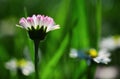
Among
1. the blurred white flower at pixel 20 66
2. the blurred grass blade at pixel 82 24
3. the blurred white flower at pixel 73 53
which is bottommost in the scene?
the blurred white flower at pixel 20 66

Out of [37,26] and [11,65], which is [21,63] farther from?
[37,26]

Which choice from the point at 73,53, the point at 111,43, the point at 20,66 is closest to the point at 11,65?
the point at 20,66

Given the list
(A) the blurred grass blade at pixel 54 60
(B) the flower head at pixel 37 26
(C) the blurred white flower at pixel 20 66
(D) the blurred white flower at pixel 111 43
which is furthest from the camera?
(D) the blurred white flower at pixel 111 43

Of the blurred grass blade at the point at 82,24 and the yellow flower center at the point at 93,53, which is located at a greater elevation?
the blurred grass blade at the point at 82,24

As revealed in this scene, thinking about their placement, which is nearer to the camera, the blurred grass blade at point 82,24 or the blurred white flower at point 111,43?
the blurred grass blade at point 82,24

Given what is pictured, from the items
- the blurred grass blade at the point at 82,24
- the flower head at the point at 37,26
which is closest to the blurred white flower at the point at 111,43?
the blurred grass blade at the point at 82,24

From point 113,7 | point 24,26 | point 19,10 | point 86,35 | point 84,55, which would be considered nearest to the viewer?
point 24,26

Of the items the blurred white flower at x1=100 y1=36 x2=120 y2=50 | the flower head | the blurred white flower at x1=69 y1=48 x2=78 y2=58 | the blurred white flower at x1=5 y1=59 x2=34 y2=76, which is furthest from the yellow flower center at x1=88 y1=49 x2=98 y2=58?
the blurred white flower at x1=100 y1=36 x2=120 y2=50

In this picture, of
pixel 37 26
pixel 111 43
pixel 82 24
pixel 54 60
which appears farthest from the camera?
pixel 111 43

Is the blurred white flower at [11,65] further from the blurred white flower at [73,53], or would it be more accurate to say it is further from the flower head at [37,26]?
the flower head at [37,26]

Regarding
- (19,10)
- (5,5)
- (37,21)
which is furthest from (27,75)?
(5,5)

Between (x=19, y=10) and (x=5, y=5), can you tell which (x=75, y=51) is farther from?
(x=5, y=5)
